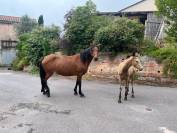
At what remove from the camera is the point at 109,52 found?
66.9 ft

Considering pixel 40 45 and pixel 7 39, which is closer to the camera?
pixel 40 45

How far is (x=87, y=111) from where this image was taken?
11.2 m

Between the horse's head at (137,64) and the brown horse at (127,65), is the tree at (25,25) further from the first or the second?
the horse's head at (137,64)

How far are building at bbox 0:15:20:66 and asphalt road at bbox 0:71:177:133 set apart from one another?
2075cm

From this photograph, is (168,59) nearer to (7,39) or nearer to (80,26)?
(80,26)

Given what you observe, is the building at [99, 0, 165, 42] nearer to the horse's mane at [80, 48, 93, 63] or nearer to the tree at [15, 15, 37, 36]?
the horse's mane at [80, 48, 93, 63]

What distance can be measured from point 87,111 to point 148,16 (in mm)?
19147

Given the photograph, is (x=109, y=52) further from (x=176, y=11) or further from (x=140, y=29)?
(x=176, y=11)

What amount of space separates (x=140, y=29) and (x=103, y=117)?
1085cm

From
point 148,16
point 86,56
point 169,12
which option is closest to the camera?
point 86,56

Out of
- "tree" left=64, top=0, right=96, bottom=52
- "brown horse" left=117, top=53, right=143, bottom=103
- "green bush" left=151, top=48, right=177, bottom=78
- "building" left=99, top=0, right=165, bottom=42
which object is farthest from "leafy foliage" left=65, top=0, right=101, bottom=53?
"brown horse" left=117, top=53, right=143, bottom=103

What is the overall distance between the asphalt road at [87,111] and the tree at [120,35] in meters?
4.14

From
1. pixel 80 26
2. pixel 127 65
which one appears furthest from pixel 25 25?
pixel 127 65

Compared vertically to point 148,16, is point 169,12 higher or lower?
lower
